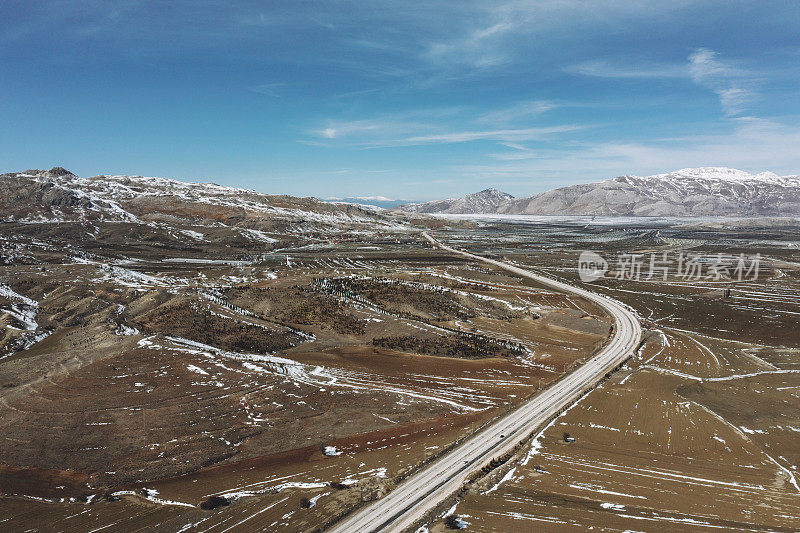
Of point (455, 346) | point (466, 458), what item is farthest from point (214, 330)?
point (466, 458)

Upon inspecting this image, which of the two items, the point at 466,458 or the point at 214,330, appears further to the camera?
the point at 214,330

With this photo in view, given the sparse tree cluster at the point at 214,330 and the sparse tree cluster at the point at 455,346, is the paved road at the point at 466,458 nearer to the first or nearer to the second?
the sparse tree cluster at the point at 455,346

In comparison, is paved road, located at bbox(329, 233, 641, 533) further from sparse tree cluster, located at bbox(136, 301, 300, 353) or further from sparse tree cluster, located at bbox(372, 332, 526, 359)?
sparse tree cluster, located at bbox(136, 301, 300, 353)

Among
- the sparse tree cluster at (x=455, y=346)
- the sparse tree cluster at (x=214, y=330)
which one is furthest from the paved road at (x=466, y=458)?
the sparse tree cluster at (x=214, y=330)

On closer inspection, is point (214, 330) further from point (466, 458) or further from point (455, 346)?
point (466, 458)

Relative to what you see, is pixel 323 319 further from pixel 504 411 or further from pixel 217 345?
pixel 504 411

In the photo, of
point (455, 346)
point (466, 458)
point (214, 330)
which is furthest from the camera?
point (455, 346)

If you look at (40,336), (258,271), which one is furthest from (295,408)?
(258,271)

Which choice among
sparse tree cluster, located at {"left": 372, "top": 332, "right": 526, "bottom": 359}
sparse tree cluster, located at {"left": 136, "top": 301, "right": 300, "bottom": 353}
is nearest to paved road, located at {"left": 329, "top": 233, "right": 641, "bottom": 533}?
sparse tree cluster, located at {"left": 372, "top": 332, "right": 526, "bottom": 359}
